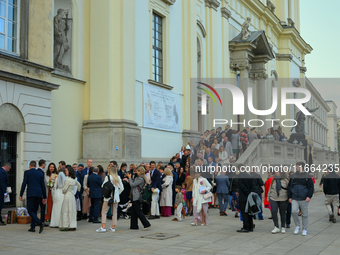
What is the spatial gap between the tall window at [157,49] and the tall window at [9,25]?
30.1 feet

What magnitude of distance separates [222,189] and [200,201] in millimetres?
3068

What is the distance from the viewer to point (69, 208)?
12977 millimetres

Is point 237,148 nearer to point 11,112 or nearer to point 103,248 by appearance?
point 11,112

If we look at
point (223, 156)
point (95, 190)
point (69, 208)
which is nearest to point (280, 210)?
point (95, 190)

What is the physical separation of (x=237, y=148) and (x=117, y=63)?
721cm

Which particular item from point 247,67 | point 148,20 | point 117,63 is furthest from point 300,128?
point 117,63

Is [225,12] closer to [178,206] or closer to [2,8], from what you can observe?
[2,8]

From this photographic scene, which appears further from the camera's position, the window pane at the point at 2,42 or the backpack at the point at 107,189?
the window pane at the point at 2,42

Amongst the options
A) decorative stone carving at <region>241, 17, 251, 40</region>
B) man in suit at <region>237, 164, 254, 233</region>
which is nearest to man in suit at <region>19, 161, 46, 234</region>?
man in suit at <region>237, 164, 254, 233</region>

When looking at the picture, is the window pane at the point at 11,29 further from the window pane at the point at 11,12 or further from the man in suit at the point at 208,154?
the man in suit at the point at 208,154

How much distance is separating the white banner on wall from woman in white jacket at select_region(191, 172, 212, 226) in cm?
871

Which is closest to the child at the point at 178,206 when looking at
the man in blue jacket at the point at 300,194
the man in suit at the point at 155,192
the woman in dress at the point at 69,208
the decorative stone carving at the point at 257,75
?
the man in suit at the point at 155,192

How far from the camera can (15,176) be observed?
51.6ft

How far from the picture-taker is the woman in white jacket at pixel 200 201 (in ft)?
47.0
